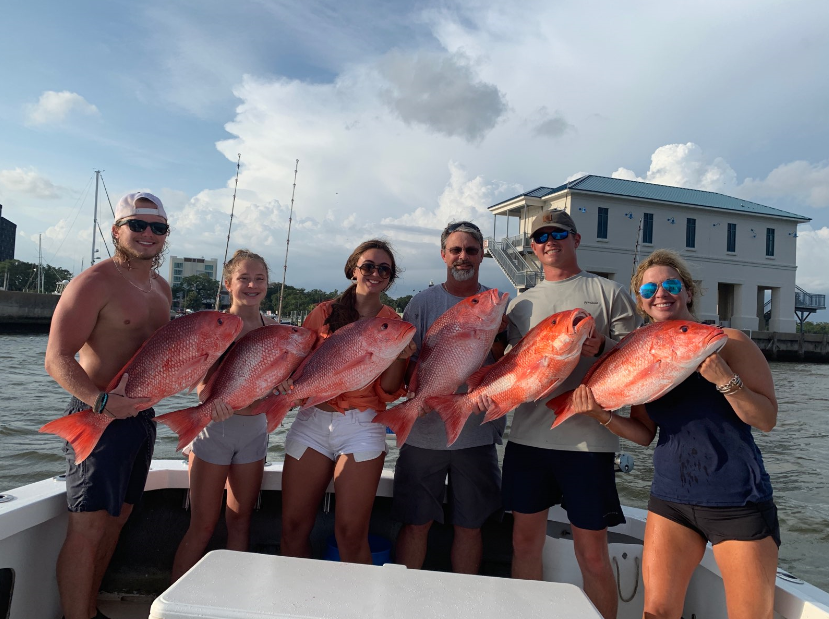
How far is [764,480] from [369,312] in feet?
7.74

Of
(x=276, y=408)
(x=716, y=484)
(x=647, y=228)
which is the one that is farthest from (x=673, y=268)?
(x=647, y=228)

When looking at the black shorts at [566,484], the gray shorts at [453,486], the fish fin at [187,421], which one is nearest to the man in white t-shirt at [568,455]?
the black shorts at [566,484]

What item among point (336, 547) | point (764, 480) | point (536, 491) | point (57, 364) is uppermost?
point (57, 364)

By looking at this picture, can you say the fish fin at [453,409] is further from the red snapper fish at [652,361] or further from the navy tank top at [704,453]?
the navy tank top at [704,453]

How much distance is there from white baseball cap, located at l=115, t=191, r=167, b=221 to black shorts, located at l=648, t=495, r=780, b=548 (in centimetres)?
329

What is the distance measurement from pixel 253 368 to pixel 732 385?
2388 millimetres

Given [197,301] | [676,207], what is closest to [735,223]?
[676,207]

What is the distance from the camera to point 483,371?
3166 mm

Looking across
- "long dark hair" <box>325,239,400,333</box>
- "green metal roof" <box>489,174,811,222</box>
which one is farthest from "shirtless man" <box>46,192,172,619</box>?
"green metal roof" <box>489,174,811,222</box>

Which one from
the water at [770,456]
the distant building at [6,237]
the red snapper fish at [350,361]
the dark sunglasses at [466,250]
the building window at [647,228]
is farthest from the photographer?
the distant building at [6,237]

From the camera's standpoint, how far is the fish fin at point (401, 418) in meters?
3.11

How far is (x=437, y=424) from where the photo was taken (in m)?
3.54

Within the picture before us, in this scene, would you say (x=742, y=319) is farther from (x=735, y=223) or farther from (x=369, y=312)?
(x=369, y=312)

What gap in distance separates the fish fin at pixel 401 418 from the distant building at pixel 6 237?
141274mm
